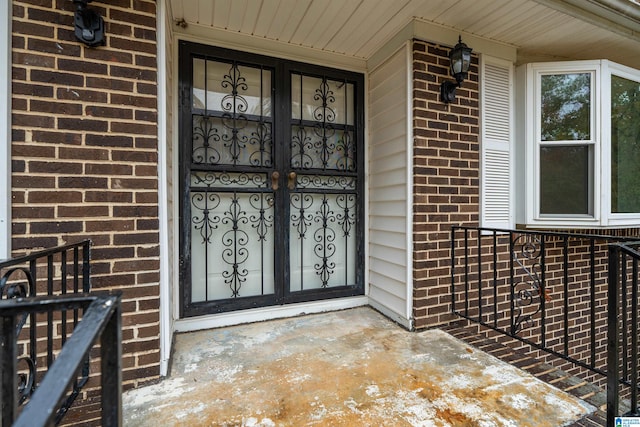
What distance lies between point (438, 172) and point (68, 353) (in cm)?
249

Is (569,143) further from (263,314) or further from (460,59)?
(263,314)

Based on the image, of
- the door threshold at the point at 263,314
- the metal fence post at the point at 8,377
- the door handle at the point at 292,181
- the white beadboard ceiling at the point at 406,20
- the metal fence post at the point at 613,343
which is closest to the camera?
the metal fence post at the point at 8,377

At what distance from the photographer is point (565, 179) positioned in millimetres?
2814

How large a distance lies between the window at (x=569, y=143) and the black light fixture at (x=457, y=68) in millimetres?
810

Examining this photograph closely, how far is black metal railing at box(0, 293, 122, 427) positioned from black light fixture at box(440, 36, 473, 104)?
2.58 meters

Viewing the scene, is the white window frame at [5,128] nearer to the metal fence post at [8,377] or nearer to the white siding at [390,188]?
the metal fence post at [8,377]

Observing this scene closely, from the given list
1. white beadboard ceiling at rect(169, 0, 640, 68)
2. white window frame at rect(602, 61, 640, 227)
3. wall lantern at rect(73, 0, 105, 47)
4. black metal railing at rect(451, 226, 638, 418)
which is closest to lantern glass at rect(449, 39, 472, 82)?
white beadboard ceiling at rect(169, 0, 640, 68)

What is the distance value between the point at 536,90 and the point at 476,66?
0.61 meters

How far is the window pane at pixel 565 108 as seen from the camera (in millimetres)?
2766

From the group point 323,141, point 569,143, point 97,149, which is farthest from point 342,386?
point 569,143

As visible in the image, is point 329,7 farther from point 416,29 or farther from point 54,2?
point 54,2

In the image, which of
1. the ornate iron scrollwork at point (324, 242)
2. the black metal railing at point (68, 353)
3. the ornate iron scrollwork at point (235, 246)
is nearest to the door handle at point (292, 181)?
the ornate iron scrollwork at point (324, 242)

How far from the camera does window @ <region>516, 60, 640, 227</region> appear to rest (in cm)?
273

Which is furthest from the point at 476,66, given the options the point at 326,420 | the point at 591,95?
the point at 326,420
